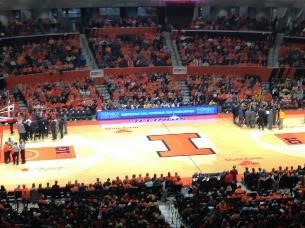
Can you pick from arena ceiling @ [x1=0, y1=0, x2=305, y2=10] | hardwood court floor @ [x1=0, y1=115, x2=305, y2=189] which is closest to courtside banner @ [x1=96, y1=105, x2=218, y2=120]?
hardwood court floor @ [x1=0, y1=115, x2=305, y2=189]

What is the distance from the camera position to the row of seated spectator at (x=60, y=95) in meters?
37.9

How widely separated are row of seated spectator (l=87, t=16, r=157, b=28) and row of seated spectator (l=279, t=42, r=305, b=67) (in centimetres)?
1029

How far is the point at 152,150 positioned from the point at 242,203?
1136 centimetres

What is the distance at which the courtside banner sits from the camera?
37.4 metres

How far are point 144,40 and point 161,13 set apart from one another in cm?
365

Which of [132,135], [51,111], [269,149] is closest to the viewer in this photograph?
[269,149]

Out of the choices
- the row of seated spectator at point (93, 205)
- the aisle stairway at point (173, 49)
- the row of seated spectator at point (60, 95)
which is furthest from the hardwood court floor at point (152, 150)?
the aisle stairway at point (173, 49)

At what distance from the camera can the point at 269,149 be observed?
102ft

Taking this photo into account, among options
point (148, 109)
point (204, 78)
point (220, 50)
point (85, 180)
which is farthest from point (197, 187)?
point (220, 50)

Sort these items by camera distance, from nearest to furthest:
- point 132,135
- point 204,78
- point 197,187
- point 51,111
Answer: point 197,187, point 132,135, point 51,111, point 204,78

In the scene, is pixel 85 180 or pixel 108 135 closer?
pixel 85 180

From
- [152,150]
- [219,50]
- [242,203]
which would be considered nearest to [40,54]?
[219,50]

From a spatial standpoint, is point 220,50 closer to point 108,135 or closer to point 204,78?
point 204,78

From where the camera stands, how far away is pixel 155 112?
37938mm
